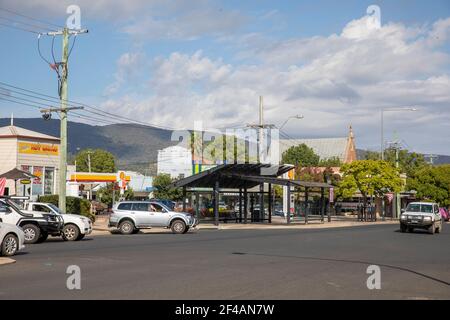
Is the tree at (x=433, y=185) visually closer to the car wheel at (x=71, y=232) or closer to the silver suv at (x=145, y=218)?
the silver suv at (x=145, y=218)

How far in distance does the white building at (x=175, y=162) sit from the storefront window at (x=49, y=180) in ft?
192

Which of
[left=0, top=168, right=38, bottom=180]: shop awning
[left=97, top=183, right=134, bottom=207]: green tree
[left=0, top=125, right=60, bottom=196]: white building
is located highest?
[left=0, top=125, right=60, bottom=196]: white building

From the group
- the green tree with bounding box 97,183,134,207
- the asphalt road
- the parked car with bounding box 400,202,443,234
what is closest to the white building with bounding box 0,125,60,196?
the asphalt road

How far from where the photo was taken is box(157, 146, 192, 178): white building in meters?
112

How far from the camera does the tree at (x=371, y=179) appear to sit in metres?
55.5

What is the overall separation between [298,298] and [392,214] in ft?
203

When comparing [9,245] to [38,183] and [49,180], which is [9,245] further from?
[49,180]

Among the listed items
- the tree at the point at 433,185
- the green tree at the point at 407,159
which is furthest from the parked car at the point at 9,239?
the green tree at the point at 407,159

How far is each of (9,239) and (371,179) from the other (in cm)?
4241

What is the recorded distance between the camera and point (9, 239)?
17781mm

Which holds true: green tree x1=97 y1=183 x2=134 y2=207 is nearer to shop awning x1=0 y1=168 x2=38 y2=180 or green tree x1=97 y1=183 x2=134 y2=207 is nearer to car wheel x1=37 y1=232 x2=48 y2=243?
shop awning x1=0 y1=168 x2=38 y2=180
